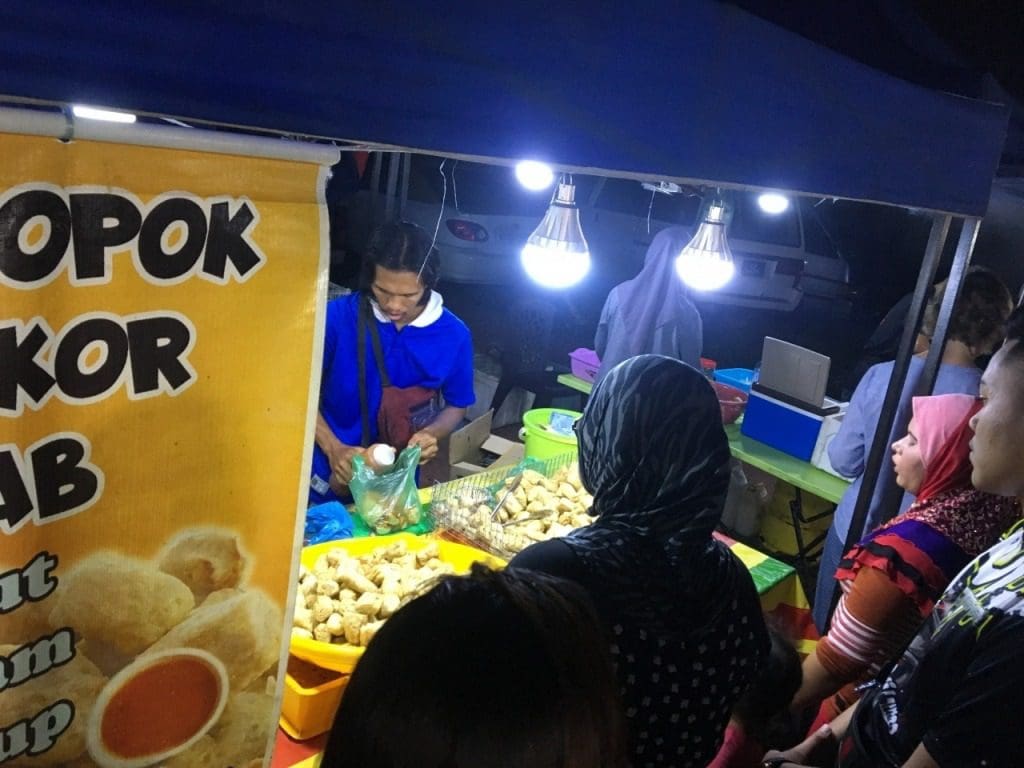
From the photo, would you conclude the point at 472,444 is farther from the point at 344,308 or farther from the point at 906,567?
the point at 906,567

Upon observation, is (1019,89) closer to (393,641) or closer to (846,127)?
(846,127)

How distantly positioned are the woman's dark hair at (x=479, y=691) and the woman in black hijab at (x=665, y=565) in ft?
1.51

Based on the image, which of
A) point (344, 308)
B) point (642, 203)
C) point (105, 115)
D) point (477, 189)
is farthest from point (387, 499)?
point (642, 203)

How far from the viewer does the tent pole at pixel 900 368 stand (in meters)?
2.46

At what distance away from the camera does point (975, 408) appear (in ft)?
8.09

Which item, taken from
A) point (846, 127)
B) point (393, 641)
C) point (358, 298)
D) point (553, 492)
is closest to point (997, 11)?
point (846, 127)

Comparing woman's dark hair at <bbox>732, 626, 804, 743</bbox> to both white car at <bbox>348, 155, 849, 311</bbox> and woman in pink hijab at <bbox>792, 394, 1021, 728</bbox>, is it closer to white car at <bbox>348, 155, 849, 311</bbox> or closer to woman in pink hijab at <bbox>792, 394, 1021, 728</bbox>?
woman in pink hijab at <bbox>792, 394, 1021, 728</bbox>

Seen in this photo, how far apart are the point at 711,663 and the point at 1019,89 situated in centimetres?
222

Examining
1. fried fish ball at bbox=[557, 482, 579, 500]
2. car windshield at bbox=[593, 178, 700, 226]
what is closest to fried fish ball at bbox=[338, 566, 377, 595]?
fried fish ball at bbox=[557, 482, 579, 500]

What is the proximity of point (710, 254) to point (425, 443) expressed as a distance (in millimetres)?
1716

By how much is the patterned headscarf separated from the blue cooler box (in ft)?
9.56

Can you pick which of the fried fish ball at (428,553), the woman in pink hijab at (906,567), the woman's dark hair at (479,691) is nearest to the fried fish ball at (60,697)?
the woman's dark hair at (479,691)

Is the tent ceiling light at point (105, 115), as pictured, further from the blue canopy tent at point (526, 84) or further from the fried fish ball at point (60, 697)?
the fried fish ball at point (60, 697)

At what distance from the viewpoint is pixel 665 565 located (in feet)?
5.10
